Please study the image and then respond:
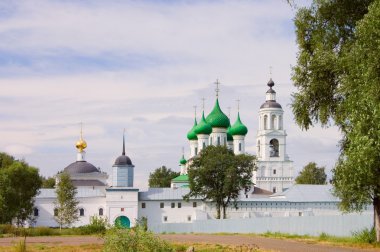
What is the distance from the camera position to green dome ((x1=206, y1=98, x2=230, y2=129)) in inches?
3489

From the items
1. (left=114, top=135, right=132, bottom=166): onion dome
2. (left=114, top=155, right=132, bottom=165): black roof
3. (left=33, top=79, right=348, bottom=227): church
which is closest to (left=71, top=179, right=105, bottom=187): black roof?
(left=33, top=79, right=348, bottom=227): church

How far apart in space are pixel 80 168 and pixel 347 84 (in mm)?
69157

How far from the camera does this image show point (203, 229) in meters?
52.6

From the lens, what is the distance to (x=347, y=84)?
2111 cm

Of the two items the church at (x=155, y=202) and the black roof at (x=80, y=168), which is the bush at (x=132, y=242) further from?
the black roof at (x=80, y=168)

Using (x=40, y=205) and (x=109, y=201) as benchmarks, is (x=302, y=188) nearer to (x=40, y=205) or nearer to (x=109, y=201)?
(x=109, y=201)

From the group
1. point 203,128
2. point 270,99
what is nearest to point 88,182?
point 203,128

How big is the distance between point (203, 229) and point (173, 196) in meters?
26.8

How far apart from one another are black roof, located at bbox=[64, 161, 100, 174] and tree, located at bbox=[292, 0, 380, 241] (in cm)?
6485

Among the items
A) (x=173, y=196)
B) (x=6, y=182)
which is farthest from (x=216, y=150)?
(x=6, y=182)

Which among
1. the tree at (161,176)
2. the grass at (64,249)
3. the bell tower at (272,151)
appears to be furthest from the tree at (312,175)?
the grass at (64,249)

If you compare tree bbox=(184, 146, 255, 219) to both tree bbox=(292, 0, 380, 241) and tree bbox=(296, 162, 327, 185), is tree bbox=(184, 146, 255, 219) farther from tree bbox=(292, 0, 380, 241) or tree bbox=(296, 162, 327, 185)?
tree bbox=(292, 0, 380, 241)

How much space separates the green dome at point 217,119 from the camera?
88.6m

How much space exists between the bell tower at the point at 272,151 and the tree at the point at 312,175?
7.90 m
